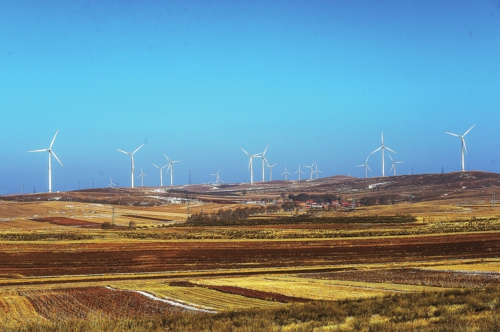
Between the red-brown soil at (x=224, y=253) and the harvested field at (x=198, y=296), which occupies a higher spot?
the harvested field at (x=198, y=296)

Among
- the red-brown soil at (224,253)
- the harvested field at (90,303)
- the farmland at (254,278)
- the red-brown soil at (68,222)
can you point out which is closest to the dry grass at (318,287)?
the farmland at (254,278)

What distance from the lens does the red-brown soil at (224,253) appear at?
1820 inches

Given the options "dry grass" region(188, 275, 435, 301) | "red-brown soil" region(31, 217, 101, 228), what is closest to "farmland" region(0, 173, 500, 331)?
"dry grass" region(188, 275, 435, 301)

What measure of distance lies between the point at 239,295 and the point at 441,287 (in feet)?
30.5

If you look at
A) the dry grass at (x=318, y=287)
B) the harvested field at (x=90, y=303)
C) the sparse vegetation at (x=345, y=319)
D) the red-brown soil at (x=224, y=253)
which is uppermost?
the sparse vegetation at (x=345, y=319)

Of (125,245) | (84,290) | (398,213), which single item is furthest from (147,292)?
(398,213)

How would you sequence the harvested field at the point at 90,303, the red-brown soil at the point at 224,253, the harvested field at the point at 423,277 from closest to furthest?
the harvested field at the point at 90,303 → the harvested field at the point at 423,277 → the red-brown soil at the point at 224,253

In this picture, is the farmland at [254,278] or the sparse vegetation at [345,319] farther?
the farmland at [254,278]

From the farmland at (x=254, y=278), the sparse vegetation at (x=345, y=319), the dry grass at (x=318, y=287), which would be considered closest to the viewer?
the sparse vegetation at (x=345, y=319)

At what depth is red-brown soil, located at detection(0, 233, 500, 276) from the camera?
4622cm

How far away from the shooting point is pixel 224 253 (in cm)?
5650

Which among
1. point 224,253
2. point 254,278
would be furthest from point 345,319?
point 224,253

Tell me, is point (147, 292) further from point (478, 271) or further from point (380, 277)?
point (478, 271)

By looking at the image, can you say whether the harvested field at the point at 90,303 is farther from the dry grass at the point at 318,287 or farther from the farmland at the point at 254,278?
the dry grass at the point at 318,287
